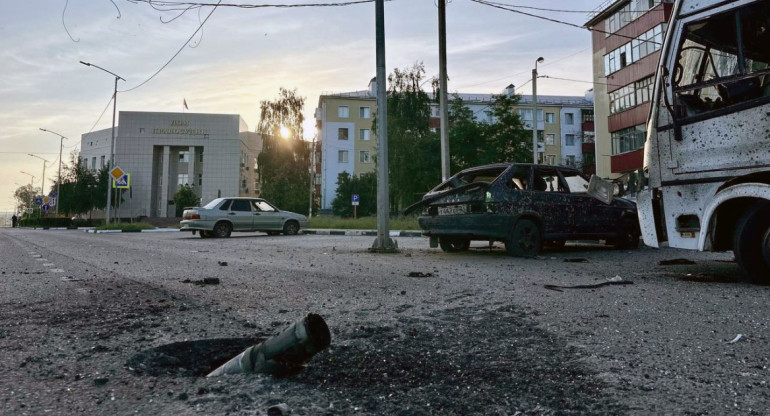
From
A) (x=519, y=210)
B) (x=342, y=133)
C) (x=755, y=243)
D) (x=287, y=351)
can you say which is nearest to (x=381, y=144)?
(x=519, y=210)

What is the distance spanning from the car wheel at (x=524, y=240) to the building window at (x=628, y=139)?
2484 centimetres

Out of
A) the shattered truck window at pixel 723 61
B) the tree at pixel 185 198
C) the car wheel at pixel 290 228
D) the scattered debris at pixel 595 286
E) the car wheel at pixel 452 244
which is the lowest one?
the scattered debris at pixel 595 286

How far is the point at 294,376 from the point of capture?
187 centimetres

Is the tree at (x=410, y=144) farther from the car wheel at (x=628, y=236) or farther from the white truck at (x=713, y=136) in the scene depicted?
the white truck at (x=713, y=136)

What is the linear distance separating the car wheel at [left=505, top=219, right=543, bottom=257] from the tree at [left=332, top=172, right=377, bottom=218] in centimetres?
4004

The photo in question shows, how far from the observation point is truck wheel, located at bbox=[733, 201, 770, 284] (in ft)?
14.2

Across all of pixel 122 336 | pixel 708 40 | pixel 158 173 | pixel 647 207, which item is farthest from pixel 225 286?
pixel 158 173

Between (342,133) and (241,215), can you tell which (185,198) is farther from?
(241,215)

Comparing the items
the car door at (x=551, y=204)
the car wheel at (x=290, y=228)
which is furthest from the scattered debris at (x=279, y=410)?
the car wheel at (x=290, y=228)

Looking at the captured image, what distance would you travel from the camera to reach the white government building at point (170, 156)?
64.4 metres

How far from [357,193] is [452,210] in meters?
40.1

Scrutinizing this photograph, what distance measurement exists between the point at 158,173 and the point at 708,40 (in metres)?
70.6

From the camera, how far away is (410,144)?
33.3 metres

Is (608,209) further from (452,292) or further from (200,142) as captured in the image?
(200,142)
